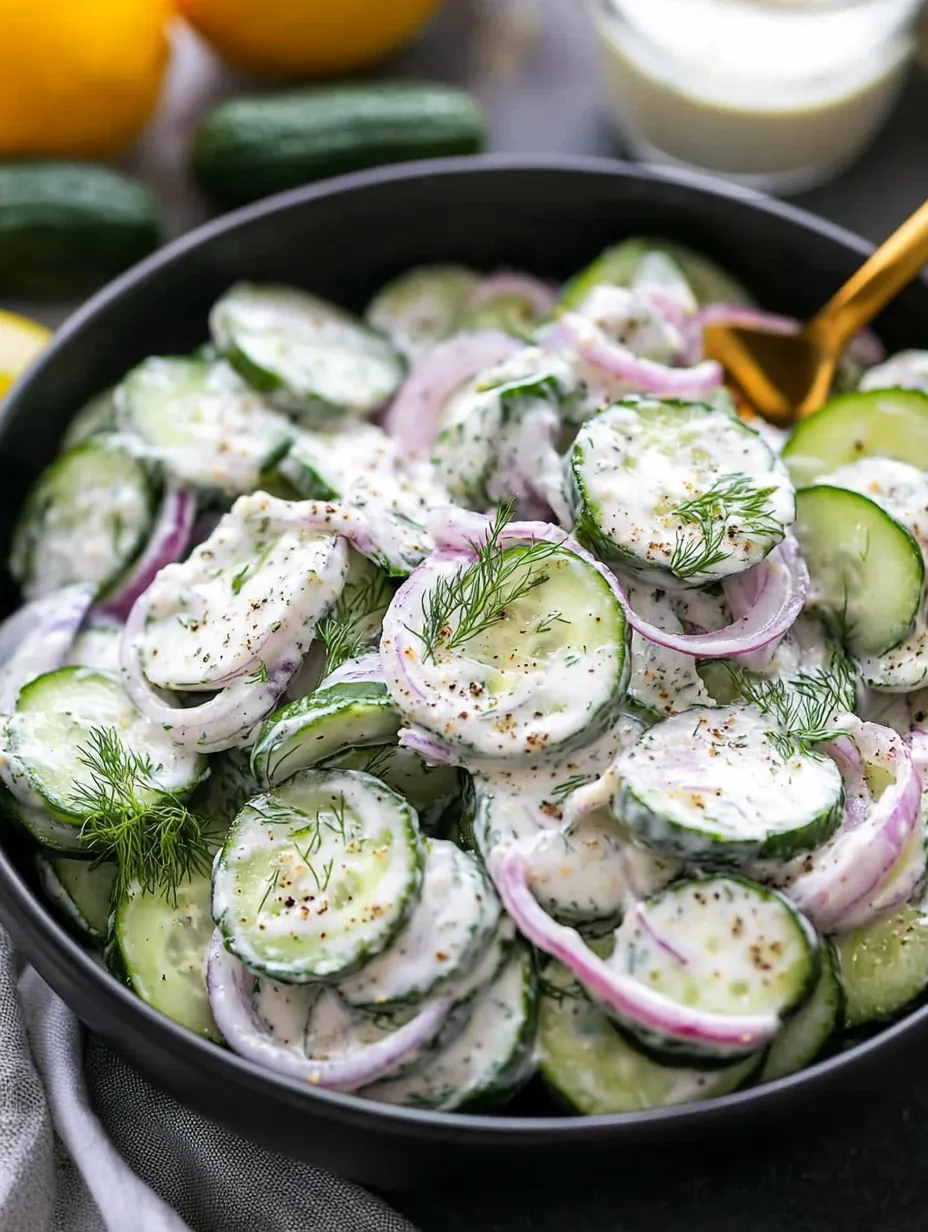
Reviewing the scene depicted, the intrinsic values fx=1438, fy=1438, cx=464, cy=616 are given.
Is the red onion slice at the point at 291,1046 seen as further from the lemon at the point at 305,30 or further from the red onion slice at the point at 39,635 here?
the lemon at the point at 305,30

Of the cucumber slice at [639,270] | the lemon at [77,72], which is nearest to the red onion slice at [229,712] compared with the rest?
the cucumber slice at [639,270]

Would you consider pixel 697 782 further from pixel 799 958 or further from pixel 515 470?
pixel 515 470

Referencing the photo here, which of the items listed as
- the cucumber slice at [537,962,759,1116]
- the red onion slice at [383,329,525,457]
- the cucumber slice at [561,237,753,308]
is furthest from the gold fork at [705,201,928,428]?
the cucumber slice at [537,962,759,1116]

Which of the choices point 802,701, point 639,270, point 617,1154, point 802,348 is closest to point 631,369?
point 639,270

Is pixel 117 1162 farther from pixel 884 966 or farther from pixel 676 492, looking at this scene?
pixel 676 492

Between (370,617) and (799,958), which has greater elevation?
(799,958)

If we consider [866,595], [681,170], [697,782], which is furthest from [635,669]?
[681,170]
